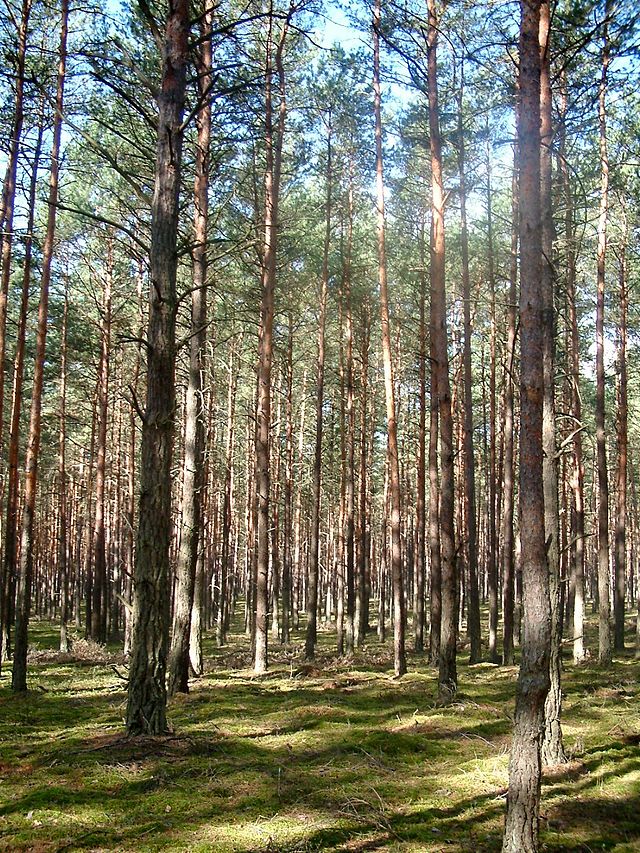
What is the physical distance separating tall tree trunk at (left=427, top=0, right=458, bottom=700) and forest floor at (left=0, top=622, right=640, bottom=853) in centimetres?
84

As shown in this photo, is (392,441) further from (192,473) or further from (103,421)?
(103,421)

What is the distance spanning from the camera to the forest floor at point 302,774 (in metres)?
5.26

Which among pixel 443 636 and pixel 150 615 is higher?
pixel 150 615

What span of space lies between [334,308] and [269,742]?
53.9ft

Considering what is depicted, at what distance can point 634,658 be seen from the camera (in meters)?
18.1

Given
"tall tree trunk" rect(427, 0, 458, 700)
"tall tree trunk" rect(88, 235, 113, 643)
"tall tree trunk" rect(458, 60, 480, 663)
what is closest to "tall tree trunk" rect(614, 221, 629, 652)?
"tall tree trunk" rect(458, 60, 480, 663)

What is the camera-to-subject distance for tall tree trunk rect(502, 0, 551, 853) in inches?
193

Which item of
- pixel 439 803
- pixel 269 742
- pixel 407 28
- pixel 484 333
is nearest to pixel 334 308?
pixel 484 333

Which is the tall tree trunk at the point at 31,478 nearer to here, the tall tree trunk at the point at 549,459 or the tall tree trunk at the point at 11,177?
the tall tree trunk at the point at 11,177

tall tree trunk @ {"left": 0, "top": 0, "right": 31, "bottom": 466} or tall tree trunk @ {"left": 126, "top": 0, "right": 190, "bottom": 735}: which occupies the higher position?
tall tree trunk @ {"left": 0, "top": 0, "right": 31, "bottom": 466}

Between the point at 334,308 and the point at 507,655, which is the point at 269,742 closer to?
the point at 507,655

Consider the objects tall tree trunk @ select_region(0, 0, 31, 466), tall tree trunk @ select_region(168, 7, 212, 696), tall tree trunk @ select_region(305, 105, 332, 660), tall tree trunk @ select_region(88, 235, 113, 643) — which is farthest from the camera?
tall tree trunk @ select_region(88, 235, 113, 643)

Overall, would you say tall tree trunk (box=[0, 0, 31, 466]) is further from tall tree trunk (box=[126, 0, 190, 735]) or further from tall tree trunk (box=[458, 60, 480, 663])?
tall tree trunk (box=[458, 60, 480, 663])

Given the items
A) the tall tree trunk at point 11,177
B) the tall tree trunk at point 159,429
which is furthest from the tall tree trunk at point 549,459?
the tall tree trunk at point 11,177
